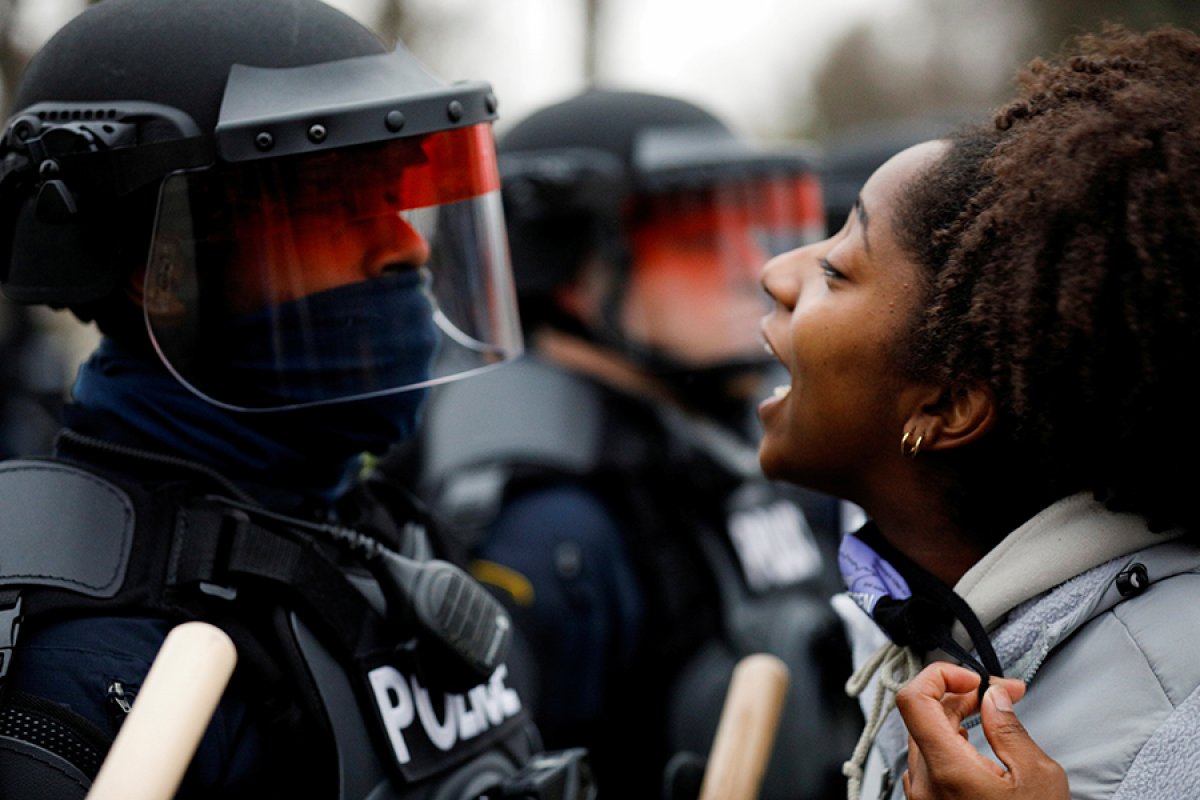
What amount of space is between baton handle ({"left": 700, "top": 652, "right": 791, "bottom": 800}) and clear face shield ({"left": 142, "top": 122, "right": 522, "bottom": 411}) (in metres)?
0.74

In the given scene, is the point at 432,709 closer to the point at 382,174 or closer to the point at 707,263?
the point at 382,174

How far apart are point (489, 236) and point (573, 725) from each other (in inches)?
54.2

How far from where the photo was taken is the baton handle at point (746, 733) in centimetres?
195

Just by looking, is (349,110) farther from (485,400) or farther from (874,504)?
(485,400)

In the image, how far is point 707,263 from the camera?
11.8 feet

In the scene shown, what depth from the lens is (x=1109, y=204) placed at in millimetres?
1271

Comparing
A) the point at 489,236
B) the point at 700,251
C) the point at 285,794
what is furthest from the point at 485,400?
the point at 285,794

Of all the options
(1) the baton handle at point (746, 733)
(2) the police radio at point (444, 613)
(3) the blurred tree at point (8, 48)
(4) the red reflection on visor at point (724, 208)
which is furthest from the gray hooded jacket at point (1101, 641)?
(3) the blurred tree at point (8, 48)

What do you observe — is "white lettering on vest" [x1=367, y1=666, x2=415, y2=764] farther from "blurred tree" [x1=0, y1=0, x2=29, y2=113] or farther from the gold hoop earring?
"blurred tree" [x1=0, y1=0, x2=29, y2=113]

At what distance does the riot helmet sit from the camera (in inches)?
64.9

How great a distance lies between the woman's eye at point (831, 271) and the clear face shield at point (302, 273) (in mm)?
577

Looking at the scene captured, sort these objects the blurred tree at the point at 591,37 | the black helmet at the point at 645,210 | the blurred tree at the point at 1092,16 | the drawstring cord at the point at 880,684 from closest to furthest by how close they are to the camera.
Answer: the drawstring cord at the point at 880,684
the blurred tree at the point at 1092,16
the black helmet at the point at 645,210
the blurred tree at the point at 591,37

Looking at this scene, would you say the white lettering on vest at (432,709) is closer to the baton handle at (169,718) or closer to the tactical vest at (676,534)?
the baton handle at (169,718)

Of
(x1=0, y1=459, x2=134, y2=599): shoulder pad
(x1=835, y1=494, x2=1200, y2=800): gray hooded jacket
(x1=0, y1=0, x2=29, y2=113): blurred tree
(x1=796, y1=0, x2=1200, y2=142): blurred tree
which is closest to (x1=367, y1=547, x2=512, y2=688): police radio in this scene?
(x1=0, y1=459, x2=134, y2=599): shoulder pad
